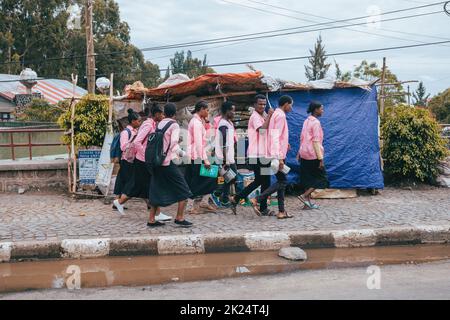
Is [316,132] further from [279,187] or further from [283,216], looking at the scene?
[283,216]

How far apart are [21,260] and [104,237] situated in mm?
991

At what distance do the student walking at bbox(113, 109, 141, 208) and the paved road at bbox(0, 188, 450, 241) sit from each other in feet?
0.98

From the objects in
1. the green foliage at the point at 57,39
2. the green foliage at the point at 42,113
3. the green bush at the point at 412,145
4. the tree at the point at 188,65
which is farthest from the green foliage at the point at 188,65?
the green bush at the point at 412,145

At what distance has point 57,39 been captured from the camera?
31109 millimetres

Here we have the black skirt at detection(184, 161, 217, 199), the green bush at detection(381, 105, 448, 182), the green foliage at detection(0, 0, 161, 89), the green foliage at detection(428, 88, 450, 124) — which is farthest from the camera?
the green foliage at detection(428, 88, 450, 124)

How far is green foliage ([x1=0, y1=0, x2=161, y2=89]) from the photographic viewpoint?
98.5 ft

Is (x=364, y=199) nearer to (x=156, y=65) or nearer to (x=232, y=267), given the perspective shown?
(x=232, y=267)

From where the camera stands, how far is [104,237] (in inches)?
226

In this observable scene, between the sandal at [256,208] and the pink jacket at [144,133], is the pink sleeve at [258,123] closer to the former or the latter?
the sandal at [256,208]

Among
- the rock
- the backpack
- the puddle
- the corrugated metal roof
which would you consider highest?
the corrugated metal roof

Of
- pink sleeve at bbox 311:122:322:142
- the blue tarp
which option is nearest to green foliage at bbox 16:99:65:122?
the blue tarp

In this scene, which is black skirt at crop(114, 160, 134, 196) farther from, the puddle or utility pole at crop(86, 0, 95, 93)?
utility pole at crop(86, 0, 95, 93)

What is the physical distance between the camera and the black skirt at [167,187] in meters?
6.08
